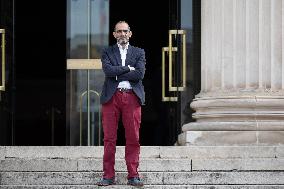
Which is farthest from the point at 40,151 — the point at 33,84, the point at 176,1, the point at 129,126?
the point at 33,84

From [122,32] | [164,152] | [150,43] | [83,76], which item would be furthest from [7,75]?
[122,32]

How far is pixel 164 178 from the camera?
474 inches

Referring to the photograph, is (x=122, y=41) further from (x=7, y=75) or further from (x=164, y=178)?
(x=7, y=75)

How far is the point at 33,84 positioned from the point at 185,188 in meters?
8.02

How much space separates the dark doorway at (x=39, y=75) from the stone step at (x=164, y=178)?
21.1ft

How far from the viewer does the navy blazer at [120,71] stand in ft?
38.5

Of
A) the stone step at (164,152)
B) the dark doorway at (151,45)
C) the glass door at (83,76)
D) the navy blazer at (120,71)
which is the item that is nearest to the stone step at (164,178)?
the navy blazer at (120,71)

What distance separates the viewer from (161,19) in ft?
61.7

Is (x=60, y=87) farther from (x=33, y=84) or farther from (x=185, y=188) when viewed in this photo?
(x=185, y=188)

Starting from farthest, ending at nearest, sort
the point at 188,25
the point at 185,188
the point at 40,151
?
the point at 188,25, the point at 40,151, the point at 185,188

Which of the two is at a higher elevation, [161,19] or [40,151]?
[161,19]

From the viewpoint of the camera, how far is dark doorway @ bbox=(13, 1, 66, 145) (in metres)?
18.7

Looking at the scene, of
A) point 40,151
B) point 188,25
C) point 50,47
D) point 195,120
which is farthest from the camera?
point 50,47

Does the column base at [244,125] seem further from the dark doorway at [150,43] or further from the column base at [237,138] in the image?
the dark doorway at [150,43]
